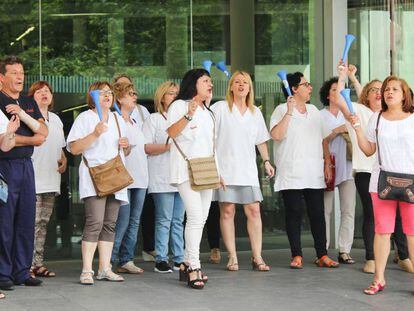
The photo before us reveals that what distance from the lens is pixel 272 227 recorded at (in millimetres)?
12070

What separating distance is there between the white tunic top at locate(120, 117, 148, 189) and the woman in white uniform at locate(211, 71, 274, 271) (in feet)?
2.43

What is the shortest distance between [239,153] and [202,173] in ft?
3.86

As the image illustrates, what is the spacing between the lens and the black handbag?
8.24m

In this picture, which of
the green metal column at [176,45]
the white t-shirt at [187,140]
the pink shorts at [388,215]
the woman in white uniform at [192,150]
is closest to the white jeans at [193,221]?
the woman in white uniform at [192,150]

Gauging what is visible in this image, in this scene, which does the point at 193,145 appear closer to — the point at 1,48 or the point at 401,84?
the point at 401,84

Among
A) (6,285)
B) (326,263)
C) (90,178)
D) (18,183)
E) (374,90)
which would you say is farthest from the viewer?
(326,263)

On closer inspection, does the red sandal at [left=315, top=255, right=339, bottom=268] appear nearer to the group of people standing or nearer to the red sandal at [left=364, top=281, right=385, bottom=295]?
the group of people standing

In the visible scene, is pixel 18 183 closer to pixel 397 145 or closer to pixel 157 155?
pixel 157 155

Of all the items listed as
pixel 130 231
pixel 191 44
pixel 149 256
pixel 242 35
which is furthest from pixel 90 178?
pixel 242 35

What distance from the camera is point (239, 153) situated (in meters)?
9.70

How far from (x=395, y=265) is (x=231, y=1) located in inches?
146

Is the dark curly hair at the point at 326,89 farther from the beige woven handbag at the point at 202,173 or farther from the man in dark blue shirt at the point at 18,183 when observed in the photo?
the man in dark blue shirt at the point at 18,183

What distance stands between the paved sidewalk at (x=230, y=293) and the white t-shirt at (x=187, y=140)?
1012 millimetres

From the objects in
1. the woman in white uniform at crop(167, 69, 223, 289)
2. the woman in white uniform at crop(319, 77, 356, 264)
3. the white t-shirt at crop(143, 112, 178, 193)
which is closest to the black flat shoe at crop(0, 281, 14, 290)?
the woman in white uniform at crop(167, 69, 223, 289)
